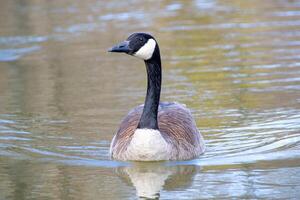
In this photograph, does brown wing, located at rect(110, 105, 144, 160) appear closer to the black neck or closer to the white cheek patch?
the black neck

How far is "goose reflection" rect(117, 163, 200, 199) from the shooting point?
9609mm

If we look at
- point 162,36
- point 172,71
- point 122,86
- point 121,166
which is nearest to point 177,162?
point 121,166

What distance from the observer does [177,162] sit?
1081cm

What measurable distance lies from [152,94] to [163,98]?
12.1 feet

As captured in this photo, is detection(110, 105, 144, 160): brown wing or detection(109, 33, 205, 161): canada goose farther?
detection(110, 105, 144, 160): brown wing

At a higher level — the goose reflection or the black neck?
the black neck

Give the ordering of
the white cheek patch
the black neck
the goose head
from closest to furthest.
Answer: the goose head, the white cheek patch, the black neck

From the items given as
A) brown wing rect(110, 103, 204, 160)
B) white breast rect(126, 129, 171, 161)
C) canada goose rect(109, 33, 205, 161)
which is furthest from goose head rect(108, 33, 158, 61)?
brown wing rect(110, 103, 204, 160)

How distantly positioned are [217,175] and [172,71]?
7100mm

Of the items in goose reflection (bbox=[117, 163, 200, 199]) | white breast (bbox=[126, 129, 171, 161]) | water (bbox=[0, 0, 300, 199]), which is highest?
white breast (bbox=[126, 129, 171, 161])

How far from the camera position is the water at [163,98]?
9.91 m

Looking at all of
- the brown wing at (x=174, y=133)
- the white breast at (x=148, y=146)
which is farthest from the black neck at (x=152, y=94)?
the brown wing at (x=174, y=133)

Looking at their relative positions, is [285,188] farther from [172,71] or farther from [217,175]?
[172,71]

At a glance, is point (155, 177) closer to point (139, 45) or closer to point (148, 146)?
point (148, 146)
